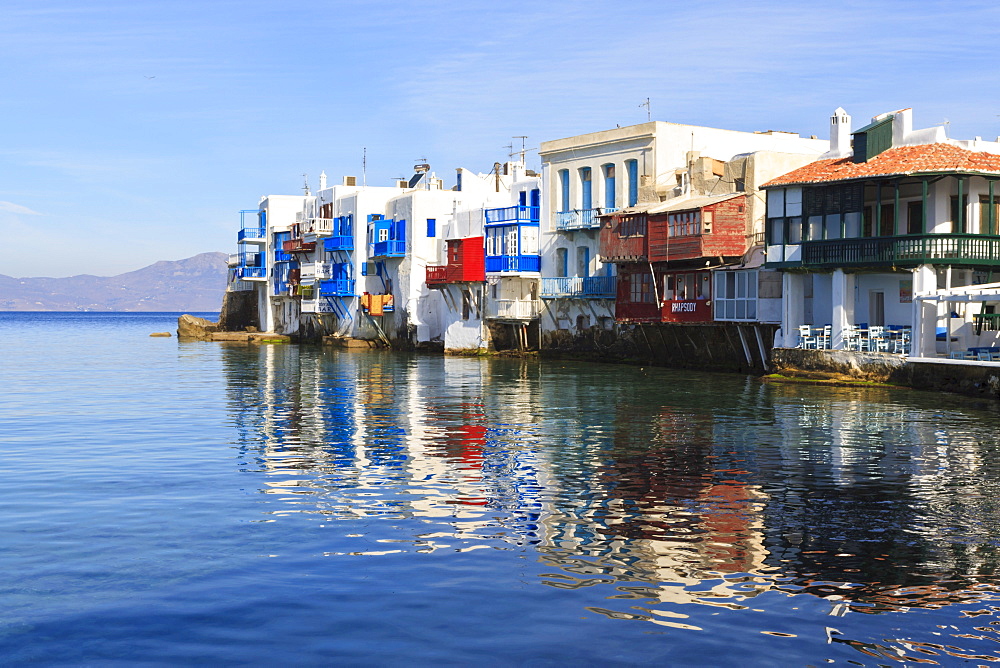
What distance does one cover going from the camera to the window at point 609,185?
62.3 m

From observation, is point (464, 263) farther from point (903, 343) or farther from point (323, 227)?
point (903, 343)

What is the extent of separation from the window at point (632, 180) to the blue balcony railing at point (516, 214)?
28.3 feet

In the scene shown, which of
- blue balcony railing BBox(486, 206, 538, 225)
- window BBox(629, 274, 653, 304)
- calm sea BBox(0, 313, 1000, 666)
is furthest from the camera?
blue balcony railing BBox(486, 206, 538, 225)

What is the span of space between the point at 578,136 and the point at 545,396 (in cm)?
2826

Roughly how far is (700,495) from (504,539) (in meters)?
5.00

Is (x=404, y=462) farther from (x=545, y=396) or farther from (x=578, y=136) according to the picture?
(x=578, y=136)

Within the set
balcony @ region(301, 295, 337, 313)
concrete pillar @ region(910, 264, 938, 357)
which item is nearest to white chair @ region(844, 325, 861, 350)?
concrete pillar @ region(910, 264, 938, 357)

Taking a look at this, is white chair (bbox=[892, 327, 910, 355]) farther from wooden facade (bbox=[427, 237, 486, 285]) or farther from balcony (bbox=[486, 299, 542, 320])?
wooden facade (bbox=[427, 237, 486, 285])

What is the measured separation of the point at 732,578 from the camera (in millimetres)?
13023

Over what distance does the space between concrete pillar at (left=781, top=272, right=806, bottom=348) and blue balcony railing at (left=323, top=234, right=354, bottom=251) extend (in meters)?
48.3

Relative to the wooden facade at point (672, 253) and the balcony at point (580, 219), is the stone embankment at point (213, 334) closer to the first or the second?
the balcony at point (580, 219)

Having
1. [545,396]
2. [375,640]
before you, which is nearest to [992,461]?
[375,640]

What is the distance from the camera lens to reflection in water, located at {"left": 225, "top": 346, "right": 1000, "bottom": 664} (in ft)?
39.3

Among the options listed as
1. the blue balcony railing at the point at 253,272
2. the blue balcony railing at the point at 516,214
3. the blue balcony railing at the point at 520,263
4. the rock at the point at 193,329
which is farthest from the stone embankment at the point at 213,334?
the blue balcony railing at the point at 520,263
